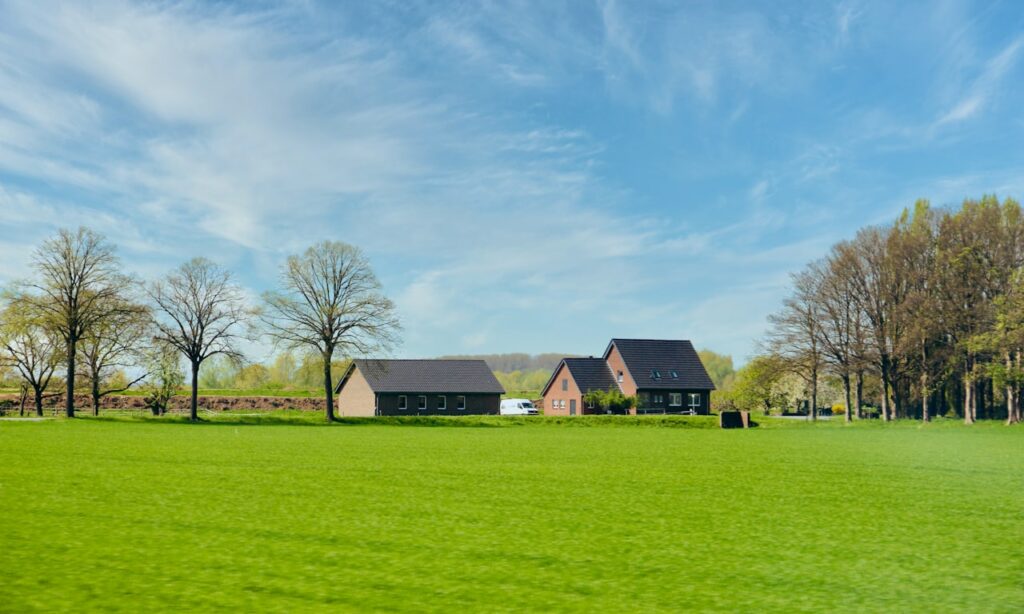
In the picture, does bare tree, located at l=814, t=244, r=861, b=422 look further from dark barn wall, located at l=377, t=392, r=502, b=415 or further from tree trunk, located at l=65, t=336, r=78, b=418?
tree trunk, located at l=65, t=336, r=78, b=418

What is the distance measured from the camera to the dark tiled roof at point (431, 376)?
69500 millimetres

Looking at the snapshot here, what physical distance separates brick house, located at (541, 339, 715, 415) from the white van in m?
3.90

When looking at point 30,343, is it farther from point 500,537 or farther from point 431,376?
point 500,537

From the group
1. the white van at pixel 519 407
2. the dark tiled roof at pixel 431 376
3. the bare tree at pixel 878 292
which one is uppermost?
the bare tree at pixel 878 292

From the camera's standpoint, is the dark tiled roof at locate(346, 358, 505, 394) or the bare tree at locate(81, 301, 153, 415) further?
the dark tiled roof at locate(346, 358, 505, 394)

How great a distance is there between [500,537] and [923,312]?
4980cm

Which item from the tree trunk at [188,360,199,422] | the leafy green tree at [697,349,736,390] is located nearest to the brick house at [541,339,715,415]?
the tree trunk at [188,360,199,422]

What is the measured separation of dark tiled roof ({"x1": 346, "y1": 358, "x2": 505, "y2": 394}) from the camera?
69.5 meters

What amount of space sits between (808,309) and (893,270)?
605cm

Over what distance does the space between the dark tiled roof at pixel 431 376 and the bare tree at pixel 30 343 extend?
77.8 feet

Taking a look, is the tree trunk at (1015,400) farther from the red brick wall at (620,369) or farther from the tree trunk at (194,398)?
the tree trunk at (194,398)

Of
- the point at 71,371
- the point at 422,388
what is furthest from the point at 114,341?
the point at 422,388

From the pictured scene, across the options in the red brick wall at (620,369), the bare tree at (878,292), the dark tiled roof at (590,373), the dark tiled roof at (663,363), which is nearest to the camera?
the bare tree at (878,292)

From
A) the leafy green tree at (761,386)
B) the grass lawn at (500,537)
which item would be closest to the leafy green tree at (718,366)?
the leafy green tree at (761,386)
